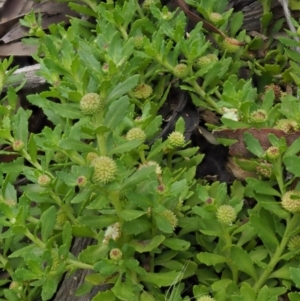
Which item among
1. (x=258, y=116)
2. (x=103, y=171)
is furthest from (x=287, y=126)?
(x=103, y=171)

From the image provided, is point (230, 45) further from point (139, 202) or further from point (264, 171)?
point (139, 202)

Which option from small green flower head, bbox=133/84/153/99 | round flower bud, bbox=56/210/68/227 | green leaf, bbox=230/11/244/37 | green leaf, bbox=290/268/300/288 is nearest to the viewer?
green leaf, bbox=290/268/300/288

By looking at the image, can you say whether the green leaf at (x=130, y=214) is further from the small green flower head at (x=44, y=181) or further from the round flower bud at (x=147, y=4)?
the round flower bud at (x=147, y=4)

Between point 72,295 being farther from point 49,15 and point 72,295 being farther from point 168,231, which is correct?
point 49,15

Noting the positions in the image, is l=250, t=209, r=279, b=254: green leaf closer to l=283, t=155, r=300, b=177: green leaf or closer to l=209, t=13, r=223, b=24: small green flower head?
l=283, t=155, r=300, b=177: green leaf

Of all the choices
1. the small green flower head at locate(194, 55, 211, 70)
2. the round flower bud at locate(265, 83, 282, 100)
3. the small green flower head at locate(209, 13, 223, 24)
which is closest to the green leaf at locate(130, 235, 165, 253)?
the small green flower head at locate(194, 55, 211, 70)

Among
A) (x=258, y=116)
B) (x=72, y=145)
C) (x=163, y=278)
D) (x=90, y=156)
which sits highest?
(x=72, y=145)
